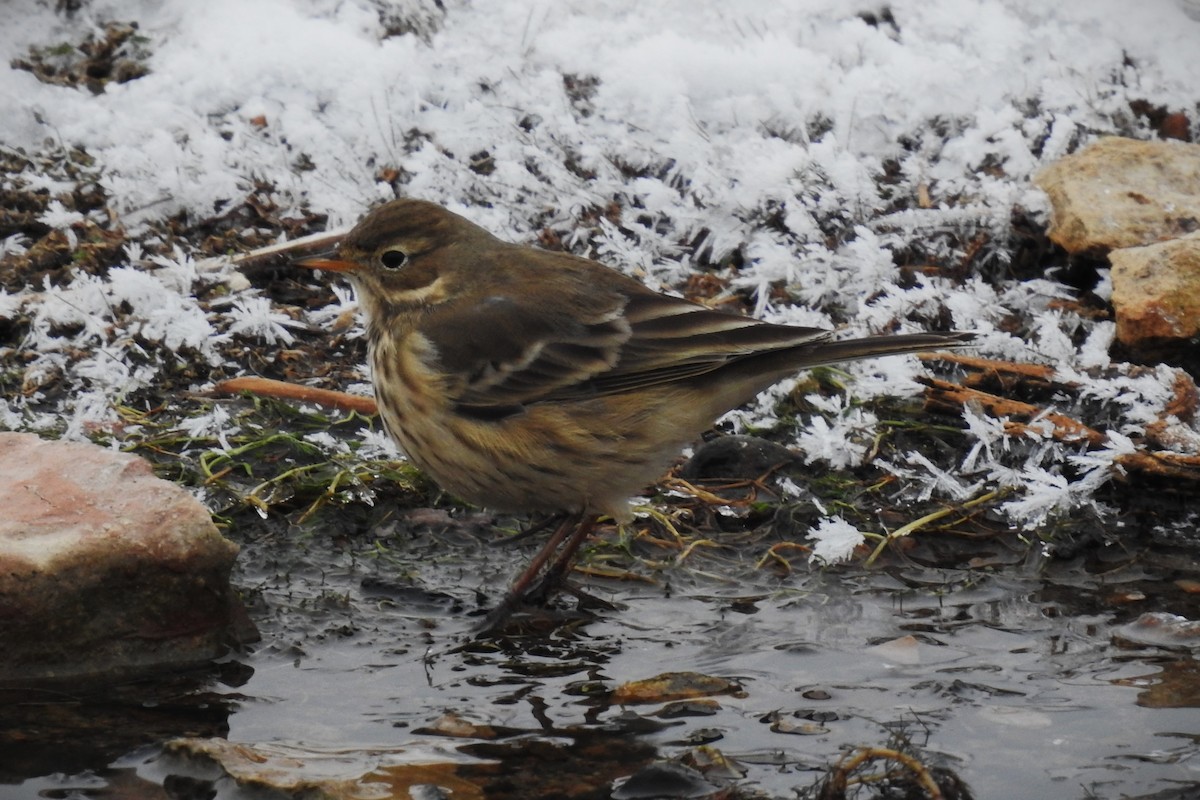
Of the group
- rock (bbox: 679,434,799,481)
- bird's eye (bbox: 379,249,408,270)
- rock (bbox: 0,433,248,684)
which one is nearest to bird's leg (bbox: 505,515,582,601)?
rock (bbox: 679,434,799,481)

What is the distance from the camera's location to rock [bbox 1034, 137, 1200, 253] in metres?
7.72

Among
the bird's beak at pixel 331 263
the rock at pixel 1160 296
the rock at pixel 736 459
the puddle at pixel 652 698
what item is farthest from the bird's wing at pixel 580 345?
the rock at pixel 1160 296

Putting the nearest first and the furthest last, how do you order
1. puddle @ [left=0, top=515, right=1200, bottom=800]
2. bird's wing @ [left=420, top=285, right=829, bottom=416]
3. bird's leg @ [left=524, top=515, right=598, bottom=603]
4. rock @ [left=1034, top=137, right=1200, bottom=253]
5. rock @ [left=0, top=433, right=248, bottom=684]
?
puddle @ [left=0, top=515, right=1200, bottom=800] → rock @ [left=0, top=433, right=248, bottom=684] → bird's leg @ [left=524, top=515, right=598, bottom=603] → bird's wing @ [left=420, top=285, right=829, bottom=416] → rock @ [left=1034, top=137, right=1200, bottom=253]

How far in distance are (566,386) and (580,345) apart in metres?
0.20

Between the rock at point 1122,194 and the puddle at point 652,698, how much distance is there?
2.19m

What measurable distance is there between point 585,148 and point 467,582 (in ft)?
11.6

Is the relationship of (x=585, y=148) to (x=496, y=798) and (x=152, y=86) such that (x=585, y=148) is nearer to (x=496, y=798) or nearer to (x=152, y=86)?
(x=152, y=86)

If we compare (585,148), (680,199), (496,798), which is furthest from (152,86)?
(496,798)

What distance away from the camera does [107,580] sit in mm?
5105

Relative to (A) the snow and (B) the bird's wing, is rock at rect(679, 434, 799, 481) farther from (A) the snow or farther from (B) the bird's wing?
(B) the bird's wing

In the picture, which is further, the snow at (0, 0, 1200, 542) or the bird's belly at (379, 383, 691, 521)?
the snow at (0, 0, 1200, 542)

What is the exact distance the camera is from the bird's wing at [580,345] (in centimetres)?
607

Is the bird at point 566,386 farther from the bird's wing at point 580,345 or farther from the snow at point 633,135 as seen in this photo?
the snow at point 633,135

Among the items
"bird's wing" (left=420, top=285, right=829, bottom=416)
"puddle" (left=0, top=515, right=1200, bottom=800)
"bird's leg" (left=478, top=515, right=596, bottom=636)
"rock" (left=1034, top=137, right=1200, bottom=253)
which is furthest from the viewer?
"rock" (left=1034, top=137, right=1200, bottom=253)
